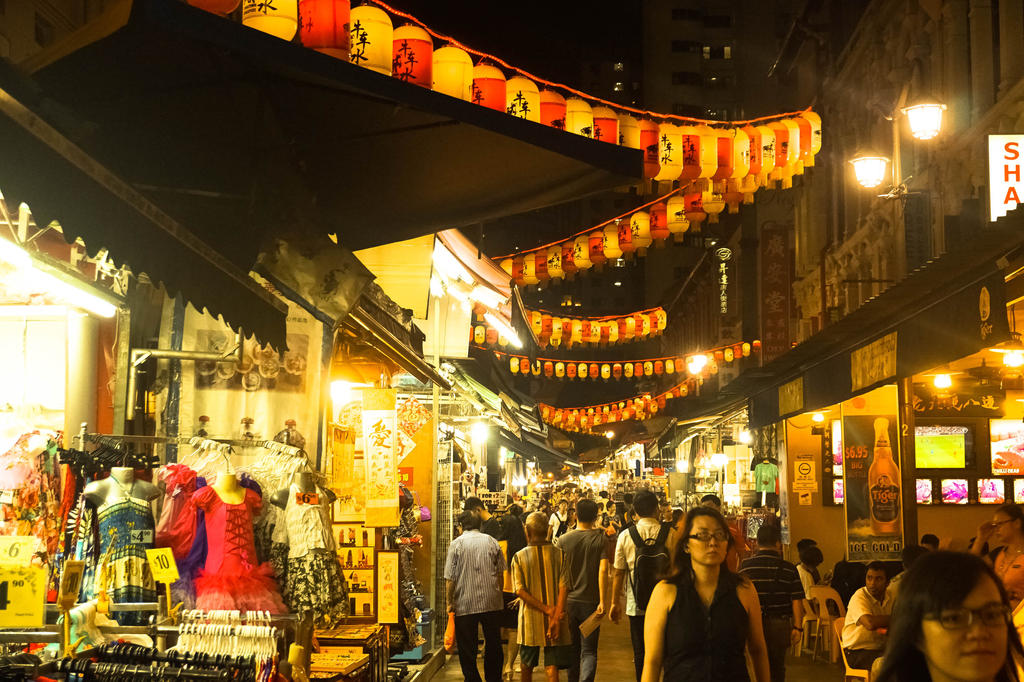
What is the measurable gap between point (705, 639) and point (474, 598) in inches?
254

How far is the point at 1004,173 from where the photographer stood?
11.9 meters

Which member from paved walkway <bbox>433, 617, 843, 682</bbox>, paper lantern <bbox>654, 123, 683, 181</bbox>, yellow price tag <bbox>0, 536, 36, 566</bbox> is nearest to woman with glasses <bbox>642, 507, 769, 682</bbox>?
yellow price tag <bbox>0, 536, 36, 566</bbox>

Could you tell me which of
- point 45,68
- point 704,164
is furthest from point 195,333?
point 704,164

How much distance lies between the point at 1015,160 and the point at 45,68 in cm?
1023

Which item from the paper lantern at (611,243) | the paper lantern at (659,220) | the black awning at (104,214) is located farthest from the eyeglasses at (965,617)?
the paper lantern at (611,243)

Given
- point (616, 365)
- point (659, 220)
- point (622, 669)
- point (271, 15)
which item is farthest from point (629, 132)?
point (616, 365)

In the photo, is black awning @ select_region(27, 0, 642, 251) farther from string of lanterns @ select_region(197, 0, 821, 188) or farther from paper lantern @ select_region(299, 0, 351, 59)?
paper lantern @ select_region(299, 0, 351, 59)

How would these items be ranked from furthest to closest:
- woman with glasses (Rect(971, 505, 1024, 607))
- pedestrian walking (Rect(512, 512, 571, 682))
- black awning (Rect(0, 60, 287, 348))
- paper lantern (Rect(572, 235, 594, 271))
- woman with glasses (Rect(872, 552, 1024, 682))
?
paper lantern (Rect(572, 235, 594, 271)) < pedestrian walking (Rect(512, 512, 571, 682)) < woman with glasses (Rect(971, 505, 1024, 607)) < black awning (Rect(0, 60, 287, 348)) < woman with glasses (Rect(872, 552, 1024, 682))

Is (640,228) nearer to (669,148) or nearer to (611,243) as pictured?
(611,243)

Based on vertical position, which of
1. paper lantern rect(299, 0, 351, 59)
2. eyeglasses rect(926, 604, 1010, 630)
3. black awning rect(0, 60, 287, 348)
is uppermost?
paper lantern rect(299, 0, 351, 59)

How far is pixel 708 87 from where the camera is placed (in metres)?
104

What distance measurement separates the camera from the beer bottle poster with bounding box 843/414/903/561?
12.9 metres

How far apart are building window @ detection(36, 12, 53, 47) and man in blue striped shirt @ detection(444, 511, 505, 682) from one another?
6418 millimetres

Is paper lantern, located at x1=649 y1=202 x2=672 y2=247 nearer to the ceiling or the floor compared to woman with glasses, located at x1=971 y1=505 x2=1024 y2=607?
nearer to the ceiling
